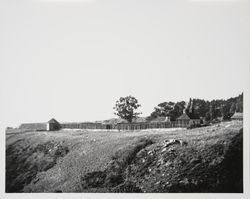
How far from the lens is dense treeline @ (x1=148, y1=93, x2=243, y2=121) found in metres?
3.60

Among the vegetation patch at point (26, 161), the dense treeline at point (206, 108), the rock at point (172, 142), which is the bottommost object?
the vegetation patch at point (26, 161)

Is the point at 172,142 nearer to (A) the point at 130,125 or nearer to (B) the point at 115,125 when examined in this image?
(A) the point at 130,125

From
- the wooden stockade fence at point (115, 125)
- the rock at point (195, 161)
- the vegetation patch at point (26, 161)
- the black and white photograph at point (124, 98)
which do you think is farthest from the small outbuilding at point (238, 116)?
the vegetation patch at point (26, 161)

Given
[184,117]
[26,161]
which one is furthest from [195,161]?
[26,161]

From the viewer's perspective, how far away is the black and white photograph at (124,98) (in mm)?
3621

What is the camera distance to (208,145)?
362cm

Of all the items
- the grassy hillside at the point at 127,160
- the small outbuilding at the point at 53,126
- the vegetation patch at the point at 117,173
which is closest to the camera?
the grassy hillside at the point at 127,160

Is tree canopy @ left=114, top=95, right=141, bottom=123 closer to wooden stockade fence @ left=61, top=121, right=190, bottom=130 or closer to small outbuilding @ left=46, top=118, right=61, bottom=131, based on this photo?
wooden stockade fence @ left=61, top=121, right=190, bottom=130

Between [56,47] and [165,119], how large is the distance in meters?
1.25

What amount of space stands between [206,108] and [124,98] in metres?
0.75

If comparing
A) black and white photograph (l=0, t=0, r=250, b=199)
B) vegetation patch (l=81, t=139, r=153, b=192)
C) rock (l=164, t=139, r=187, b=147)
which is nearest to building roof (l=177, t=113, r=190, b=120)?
black and white photograph (l=0, t=0, r=250, b=199)

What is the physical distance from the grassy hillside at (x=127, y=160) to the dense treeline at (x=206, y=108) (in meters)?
0.11

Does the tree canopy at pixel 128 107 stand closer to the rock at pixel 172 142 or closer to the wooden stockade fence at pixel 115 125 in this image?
the wooden stockade fence at pixel 115 125

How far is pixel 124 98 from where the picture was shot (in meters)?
3.77
